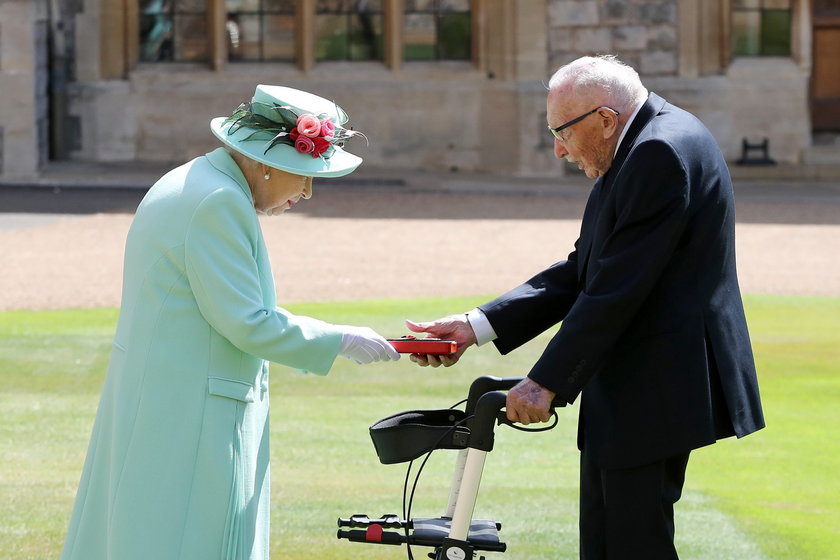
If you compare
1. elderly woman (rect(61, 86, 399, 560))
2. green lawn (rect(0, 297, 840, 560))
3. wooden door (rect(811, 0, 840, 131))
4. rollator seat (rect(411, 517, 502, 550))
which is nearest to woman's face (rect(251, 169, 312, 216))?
elderly woman (rect(61, 86, 399, 560))

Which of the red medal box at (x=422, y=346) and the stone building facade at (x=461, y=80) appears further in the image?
the stone building facade at (x=461, y=80)

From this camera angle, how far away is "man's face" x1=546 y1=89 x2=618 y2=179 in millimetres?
3502

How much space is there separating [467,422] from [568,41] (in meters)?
16.0

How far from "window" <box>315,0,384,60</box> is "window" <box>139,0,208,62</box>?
1.64 m

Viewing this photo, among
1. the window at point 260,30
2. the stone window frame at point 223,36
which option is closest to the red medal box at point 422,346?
the stone window frame at point 223,36

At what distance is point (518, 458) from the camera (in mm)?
6332

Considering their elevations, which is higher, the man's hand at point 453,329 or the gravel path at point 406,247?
the man's hand at point 453,329

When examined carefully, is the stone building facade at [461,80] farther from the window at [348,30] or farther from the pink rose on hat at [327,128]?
the pink rose on hat at [327,128]

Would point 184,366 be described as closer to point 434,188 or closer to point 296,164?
point 296,164

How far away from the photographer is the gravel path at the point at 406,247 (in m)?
10.8

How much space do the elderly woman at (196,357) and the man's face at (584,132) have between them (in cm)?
59

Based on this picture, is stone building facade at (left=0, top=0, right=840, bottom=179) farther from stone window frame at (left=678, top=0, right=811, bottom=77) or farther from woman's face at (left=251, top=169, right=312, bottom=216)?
woman's face at (left=251, top=169, right=312, bottom=216)

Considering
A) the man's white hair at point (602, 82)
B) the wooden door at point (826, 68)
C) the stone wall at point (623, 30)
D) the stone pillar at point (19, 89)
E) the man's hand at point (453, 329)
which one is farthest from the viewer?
the wooden door at point (826, 68)

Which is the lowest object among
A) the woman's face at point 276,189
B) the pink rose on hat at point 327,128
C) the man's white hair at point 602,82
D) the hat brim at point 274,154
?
the woman's face at point 276,189
